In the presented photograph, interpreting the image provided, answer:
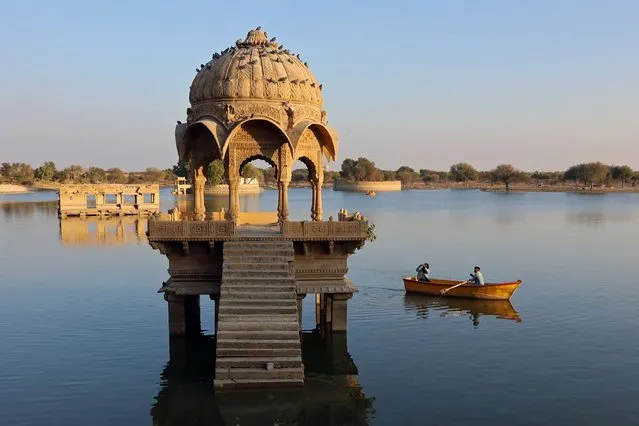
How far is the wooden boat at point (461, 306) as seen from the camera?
23641mm

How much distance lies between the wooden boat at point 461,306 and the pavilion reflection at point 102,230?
26833 millimetres

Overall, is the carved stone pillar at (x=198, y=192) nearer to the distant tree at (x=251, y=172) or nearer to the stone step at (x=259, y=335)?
the stone step at (x=259, y=335)

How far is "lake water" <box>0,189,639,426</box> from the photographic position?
13.7 meters

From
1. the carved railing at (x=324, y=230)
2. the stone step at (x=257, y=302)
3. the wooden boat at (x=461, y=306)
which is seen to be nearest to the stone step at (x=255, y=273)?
the stone step at (x=257, y=302)

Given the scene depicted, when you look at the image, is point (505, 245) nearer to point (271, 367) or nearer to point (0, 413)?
point (271, 367)

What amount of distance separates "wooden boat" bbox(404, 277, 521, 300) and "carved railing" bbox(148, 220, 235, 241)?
1198cm

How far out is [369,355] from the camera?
18016 mm

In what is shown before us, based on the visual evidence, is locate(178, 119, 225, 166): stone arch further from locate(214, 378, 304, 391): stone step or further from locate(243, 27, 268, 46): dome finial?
locate(214, 378, 304, 391): stone step

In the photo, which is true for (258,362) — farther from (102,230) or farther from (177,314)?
(102,230)

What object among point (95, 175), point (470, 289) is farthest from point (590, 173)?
point (470, 289)

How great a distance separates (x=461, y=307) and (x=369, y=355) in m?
7.96

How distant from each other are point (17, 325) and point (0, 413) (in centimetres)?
849

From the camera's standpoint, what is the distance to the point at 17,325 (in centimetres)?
2141

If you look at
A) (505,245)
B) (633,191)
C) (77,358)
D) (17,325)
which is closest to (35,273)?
(17,325)
